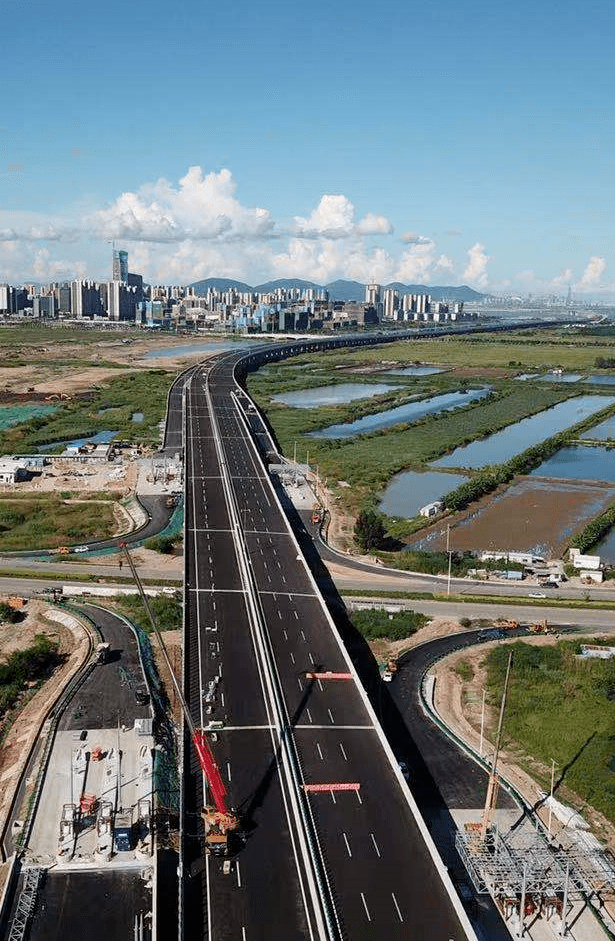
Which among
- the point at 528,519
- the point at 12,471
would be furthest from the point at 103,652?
the point at 528,519

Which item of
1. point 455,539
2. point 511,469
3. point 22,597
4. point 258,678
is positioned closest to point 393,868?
point 258,678

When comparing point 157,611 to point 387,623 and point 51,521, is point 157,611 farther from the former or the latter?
point 51,521

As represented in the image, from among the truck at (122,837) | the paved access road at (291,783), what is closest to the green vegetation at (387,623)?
the paved access road at (291,783)

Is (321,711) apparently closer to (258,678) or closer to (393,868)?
(258,678)

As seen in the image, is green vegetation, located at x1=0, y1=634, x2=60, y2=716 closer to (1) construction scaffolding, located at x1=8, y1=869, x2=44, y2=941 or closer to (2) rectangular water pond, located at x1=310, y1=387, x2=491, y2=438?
(1) construction scaffolding, located at x1=8, y1=869, x2=44, y2=941

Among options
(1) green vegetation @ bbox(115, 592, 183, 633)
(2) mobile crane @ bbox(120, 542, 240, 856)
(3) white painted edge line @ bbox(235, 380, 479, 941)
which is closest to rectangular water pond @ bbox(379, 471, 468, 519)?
(1) green vegetation @ bbox(115, 592, 183, 633)

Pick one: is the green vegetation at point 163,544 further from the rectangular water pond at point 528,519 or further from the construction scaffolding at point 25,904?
the construction scaffolding at point 25,904
